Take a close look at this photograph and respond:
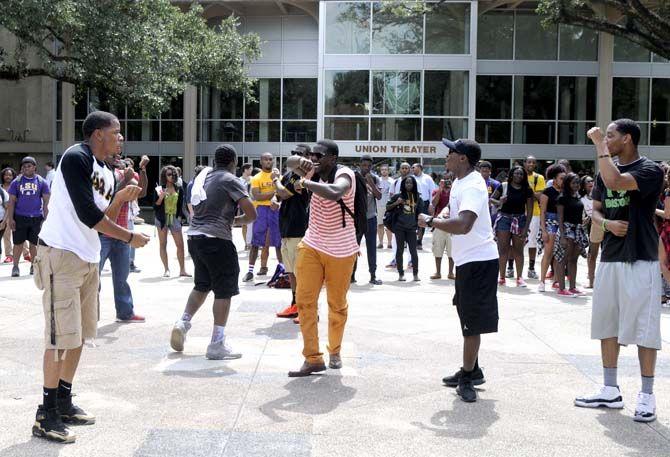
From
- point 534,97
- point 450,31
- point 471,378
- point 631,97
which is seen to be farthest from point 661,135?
point 471,378

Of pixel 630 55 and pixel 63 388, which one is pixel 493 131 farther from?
pixel 63 388

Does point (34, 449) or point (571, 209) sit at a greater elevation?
point (571, 209)

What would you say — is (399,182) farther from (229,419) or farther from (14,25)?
(14,25)

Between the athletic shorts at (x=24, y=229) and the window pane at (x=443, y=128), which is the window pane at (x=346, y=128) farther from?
the athletic shorts at (x=24, y=229)

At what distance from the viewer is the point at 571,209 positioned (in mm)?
10547

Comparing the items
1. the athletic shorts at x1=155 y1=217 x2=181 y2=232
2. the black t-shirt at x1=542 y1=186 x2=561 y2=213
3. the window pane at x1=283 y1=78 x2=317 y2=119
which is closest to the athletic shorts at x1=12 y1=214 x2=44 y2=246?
the athletic shorts at x1=155 y1=217 x2=181 y2=232

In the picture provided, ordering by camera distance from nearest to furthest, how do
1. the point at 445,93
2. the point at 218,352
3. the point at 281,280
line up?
the point at 218,352, the point at 281,280, the point at 445,93

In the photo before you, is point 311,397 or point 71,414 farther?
point 311,397

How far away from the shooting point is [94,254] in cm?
453

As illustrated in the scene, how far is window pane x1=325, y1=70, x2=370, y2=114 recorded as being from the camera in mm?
27812

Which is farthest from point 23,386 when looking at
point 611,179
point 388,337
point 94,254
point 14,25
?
point 14,25

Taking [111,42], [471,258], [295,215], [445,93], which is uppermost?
[111,42]

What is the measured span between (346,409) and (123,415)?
1451mm

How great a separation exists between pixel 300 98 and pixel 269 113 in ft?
4.83
